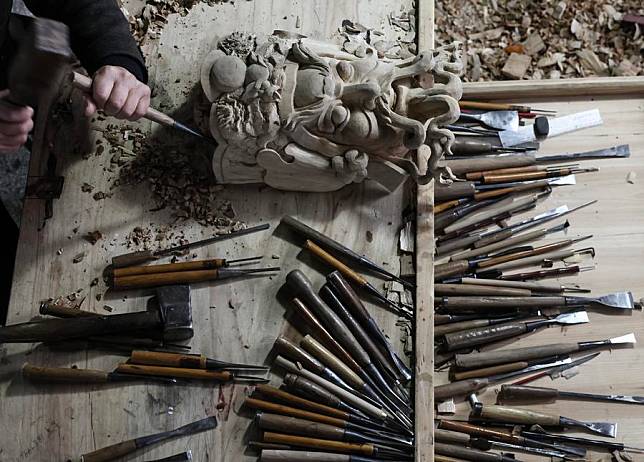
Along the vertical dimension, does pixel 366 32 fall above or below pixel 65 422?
above

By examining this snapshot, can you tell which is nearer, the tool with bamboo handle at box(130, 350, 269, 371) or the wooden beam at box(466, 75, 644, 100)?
the tool with bamboo handle at box(130, 350, 269, 371)

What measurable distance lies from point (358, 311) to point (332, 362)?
0.60 ft

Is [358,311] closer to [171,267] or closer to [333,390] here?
[333,390]

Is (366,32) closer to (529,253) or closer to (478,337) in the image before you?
(529,253)

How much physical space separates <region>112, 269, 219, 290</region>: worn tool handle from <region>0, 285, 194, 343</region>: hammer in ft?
0.21

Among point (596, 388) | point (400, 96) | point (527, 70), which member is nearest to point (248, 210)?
point (400, 96)

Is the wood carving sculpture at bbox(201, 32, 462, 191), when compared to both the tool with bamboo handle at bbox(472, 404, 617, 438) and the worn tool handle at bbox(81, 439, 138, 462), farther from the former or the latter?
the worn tool handle at bbox(81, 439, 138, 462)

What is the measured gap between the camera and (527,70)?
129 inches

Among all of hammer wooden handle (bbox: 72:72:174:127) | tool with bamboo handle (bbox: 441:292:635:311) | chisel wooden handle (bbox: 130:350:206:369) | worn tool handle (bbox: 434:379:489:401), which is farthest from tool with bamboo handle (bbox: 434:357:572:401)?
hammer wooden handle (bbox: 72:72:174:127)

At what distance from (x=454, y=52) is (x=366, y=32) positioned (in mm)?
414

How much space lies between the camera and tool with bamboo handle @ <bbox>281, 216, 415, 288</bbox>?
231 cm

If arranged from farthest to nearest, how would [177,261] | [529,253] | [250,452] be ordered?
[529,253] → [177,261] → [250,452]

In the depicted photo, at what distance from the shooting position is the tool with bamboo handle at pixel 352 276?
2287 millimetres

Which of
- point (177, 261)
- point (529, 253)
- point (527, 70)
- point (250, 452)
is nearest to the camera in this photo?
point (250, 452)
